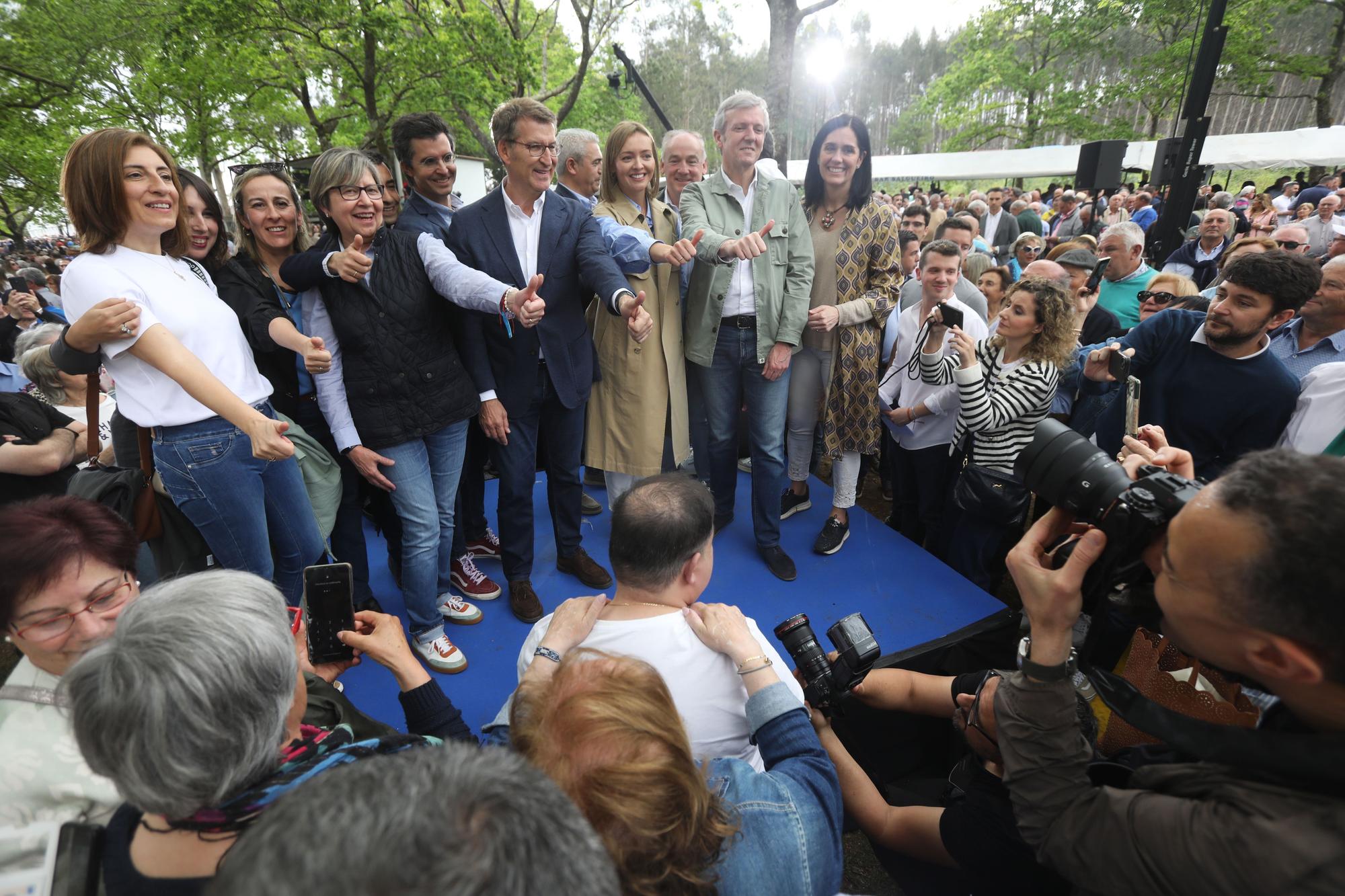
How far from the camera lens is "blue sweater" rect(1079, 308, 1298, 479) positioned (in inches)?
92.2

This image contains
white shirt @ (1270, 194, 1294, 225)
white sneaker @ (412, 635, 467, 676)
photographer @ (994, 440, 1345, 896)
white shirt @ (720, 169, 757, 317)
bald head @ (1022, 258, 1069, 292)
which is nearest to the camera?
photographer @ (994, 440, 1345, 896)

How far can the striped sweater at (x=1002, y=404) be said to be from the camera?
2582 millimetres

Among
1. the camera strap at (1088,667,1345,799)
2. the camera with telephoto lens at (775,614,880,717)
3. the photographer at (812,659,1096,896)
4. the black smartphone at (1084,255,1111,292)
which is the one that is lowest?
the photographer at (812,659,1096,896)

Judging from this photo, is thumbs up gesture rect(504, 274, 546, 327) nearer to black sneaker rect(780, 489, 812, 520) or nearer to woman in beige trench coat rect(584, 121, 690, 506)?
woman in beige trench coat rect(584, 121, 690, 506)

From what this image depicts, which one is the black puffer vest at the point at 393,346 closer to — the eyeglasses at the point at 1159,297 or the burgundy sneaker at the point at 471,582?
the burgundy sneaker at the point at 471,582

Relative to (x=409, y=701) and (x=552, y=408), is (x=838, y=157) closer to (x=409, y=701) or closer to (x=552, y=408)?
(x=552, y=408)

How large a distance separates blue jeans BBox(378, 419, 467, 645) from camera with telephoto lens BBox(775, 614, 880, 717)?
150 centimetres

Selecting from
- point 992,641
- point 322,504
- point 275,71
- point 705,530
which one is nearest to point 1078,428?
point 992,641

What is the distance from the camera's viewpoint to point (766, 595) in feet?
9.73

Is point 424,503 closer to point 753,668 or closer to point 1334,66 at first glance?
point 753,668

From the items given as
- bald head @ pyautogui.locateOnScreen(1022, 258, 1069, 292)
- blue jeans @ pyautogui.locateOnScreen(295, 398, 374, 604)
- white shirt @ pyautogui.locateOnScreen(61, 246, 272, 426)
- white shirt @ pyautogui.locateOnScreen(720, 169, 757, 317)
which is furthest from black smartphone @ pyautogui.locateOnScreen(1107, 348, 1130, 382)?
white shirt @ pyautogui.locateOnScreen(61, 246, 272, 426)

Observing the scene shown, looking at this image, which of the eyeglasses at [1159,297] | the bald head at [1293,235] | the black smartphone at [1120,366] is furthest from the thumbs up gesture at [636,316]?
the bald head at [1293,235]

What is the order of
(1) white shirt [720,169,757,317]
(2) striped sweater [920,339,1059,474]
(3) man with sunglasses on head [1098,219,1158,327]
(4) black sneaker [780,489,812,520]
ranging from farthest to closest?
(3) man with sunglasses on head [1098,219,1158,327] < (4) black sneaker [780,489,812,520] < (1) white shirt [720,169,757,317] < (2) striped sweater [920,339,1059,474]

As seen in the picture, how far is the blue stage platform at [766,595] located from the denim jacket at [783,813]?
4.68 ft
